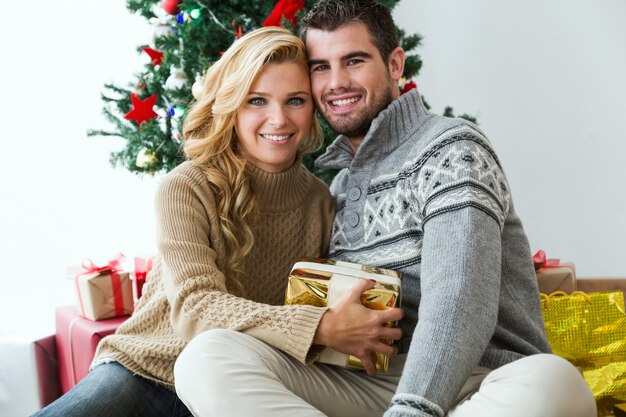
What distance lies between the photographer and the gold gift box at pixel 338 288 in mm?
1417

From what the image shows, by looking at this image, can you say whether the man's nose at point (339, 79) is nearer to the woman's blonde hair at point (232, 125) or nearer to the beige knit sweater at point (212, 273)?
the woman's blonde hair at point (232, 125)

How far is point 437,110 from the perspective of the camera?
3.53 m

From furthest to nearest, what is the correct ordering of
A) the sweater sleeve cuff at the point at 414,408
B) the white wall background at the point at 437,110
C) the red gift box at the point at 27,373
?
the white wall background at the point at 437,110 < the red gift box at the point at 27,373 < the sweater sleeve cuff at the point at 414,408

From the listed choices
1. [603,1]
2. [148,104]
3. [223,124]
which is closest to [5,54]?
[148,104]

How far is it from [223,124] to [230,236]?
1.03ft

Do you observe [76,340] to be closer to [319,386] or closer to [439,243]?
[319,386]

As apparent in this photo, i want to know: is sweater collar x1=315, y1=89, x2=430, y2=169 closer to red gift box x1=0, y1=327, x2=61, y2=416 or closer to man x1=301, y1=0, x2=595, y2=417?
man x1=301, y1=0, x2=595, y2=417

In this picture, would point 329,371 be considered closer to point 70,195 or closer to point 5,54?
point 70,195

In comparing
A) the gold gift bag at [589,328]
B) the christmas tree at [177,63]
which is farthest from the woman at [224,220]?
the gold gift bag at [589,328]

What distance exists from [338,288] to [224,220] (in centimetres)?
39

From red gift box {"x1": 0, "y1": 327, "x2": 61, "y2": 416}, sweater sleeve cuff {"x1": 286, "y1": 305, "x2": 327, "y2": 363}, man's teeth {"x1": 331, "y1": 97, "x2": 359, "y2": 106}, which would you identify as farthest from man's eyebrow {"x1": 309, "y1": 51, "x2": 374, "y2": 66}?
red gift box {"x1": 0, "y1": 327, "x2": 61, "y2": 416}

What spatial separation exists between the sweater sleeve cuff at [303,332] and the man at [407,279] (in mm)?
21

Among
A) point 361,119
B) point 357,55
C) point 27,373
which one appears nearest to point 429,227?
point 361,119

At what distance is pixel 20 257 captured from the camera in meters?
3.07
